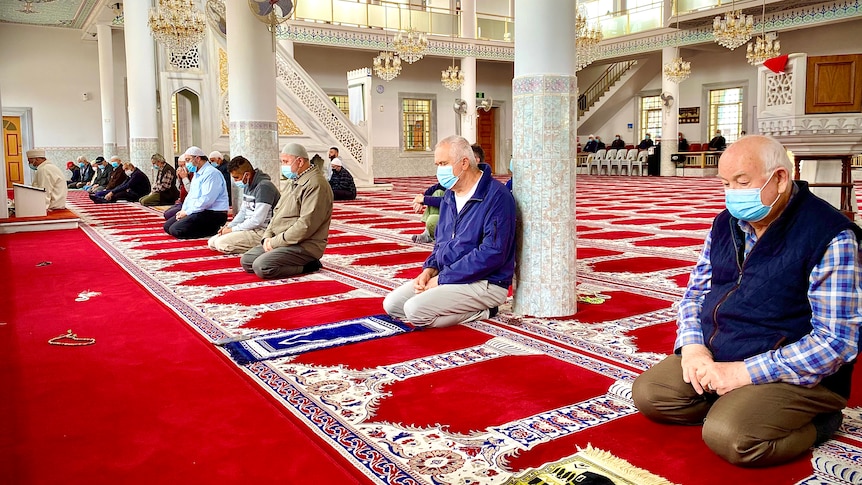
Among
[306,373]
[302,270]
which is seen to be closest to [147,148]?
[302,270]

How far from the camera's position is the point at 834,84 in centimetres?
572

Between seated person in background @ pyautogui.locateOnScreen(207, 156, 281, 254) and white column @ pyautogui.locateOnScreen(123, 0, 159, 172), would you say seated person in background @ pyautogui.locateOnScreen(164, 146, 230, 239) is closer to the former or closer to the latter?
seated person in background @ pyautogui.locateOnScreen(207, 156, 281, 254)

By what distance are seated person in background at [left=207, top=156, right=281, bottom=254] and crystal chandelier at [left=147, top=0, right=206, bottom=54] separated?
221 inches

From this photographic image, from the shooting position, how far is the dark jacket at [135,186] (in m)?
11.2

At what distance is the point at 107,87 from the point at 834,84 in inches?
532

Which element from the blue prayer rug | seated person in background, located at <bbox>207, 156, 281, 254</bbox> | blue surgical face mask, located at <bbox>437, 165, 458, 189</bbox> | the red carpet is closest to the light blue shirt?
seated person in background, located at <bbox>207, 156, 281, 254</bbox>

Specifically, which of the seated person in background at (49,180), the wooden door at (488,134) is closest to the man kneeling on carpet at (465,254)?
the seated person in background at (49,180)

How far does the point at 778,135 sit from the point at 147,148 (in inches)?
389

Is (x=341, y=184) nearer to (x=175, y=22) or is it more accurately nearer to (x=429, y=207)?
(x=175, y=22)

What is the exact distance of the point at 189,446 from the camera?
1928 mm

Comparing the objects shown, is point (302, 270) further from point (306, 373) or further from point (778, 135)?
point (778, 135)

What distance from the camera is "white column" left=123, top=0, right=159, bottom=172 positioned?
471 inches

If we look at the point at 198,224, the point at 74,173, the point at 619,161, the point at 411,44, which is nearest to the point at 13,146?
the point at 74,173

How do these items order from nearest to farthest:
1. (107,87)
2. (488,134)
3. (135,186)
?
(135,186) → (107,87) → (488,134)
